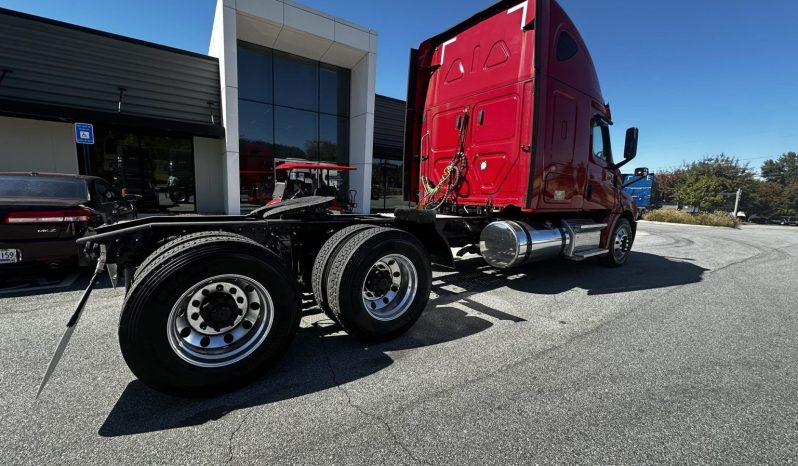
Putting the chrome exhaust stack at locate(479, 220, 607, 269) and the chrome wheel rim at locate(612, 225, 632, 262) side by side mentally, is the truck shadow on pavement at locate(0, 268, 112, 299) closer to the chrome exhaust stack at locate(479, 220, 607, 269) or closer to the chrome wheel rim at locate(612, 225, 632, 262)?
the chrome exhaust stack at locate(479, 220, 607, 269)

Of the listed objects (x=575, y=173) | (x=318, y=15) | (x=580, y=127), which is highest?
(x=318, y=15)

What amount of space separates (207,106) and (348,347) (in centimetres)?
1174

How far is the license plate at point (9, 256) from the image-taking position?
3969 mm

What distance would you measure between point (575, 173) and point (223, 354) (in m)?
5.05

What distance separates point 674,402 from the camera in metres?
2.24

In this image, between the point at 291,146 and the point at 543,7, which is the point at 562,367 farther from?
the point at 291,146

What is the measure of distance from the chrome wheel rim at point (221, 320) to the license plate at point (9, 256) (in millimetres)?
3490

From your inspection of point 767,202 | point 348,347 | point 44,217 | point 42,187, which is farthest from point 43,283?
point 767,202

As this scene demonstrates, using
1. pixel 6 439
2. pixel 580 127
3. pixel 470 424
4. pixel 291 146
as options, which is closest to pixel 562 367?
pixel 470 424

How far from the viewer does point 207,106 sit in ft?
38.1

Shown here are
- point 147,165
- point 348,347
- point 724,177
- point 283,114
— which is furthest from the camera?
point 724,177

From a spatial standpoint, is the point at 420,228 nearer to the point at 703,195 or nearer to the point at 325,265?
the point at 325,265

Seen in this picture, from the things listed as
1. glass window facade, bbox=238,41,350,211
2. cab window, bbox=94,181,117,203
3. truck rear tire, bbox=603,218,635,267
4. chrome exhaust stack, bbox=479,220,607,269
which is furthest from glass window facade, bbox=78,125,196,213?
truck rear tire, bbox=603,218,635,267

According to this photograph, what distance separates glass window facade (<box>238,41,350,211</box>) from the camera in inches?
523
